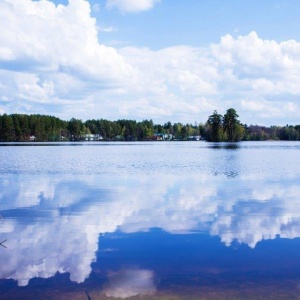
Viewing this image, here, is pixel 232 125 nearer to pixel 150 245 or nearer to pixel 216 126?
pixel 216 126

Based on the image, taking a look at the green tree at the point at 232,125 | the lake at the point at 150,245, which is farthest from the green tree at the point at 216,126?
the lake at the point at 150,245

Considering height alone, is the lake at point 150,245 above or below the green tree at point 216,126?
below

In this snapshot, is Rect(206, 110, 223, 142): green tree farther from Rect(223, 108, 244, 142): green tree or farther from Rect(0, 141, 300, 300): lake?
Rect(0, 141, 300, 300): lake

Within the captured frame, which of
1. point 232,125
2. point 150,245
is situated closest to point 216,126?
point 232,125

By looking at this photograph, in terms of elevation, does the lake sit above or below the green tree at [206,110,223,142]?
below

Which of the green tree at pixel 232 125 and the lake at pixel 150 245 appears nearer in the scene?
the lake at pixel 150 245

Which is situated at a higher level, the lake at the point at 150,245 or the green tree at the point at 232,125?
the green tree at the point at 232,125

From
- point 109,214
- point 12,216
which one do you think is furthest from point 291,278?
point 12,216

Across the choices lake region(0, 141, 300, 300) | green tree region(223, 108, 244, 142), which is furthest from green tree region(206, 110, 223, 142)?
lake region(0, 141, 300, 300)

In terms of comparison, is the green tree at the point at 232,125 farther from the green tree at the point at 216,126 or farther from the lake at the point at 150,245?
the lake at the point at 150,245

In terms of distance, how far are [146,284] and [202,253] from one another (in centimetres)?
282

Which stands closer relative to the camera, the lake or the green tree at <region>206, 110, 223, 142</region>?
the lake

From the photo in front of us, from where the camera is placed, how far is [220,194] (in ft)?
76.2

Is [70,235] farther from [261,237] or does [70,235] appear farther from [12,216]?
[261,237]
